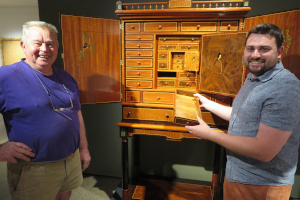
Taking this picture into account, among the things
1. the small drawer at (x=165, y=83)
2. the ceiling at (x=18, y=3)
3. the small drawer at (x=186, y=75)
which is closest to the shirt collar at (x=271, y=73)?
the small drawer at (x=186, y=75)

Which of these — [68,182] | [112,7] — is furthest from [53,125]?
[112,7]

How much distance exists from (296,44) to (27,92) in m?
2.68

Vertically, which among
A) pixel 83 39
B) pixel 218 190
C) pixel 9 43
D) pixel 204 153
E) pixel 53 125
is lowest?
pixel 218 190

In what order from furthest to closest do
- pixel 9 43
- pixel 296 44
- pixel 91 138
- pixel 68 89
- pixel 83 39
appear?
pixel 9 43 → pixel 91 138 → pixel 83 39 → pixel 296 44 → pixel 68 89

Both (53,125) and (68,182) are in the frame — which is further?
(68,182)

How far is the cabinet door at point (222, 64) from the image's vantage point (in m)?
2.00

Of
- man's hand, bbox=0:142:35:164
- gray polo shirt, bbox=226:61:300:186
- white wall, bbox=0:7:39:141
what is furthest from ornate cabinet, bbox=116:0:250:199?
white wall, bbox=0:7:39:141

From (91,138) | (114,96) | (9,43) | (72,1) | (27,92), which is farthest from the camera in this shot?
(9,43)

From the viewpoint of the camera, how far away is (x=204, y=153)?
3150mm

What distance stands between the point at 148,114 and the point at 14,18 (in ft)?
21.8

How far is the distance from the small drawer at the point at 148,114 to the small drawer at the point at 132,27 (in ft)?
3.39

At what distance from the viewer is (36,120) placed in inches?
58.0

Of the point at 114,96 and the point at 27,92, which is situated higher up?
the point at 27,92

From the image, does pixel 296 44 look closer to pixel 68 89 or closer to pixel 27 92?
pixel 68 89
